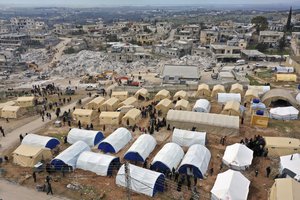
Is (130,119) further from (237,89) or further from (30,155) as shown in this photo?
(237,89)

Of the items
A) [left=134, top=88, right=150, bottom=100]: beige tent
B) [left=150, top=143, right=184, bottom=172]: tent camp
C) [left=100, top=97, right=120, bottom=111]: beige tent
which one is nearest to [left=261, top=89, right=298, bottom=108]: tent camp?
[left=134, top=88, right=150, bottom=100]: beige tent

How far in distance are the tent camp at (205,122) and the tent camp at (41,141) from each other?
10899mm

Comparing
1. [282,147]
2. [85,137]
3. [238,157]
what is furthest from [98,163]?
[282,147]

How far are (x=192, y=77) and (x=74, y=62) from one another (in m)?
36.1

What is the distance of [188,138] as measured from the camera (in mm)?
22641

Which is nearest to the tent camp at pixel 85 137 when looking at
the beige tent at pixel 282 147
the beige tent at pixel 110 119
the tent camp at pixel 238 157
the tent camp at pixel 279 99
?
the beige tent at pixel 110 119

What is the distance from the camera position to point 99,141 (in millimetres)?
23766

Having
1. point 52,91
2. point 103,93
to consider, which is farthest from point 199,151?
point 52,91

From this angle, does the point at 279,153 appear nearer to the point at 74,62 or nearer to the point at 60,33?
the point at 74,62

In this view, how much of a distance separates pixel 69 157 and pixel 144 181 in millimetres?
6511

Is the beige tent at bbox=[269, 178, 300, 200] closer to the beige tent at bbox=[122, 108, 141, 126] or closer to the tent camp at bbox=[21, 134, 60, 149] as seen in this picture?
the beige tent at bbox=[122, 108, 141, 126]

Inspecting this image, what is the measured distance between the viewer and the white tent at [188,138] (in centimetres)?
2236

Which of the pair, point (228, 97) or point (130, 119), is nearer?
point (130, 119)

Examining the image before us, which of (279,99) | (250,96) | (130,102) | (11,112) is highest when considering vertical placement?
(279,99)
